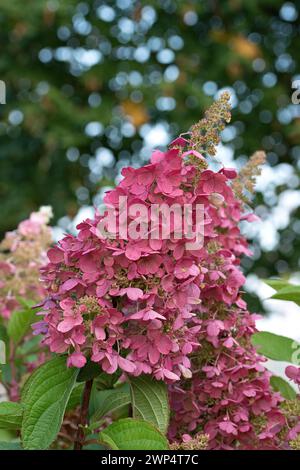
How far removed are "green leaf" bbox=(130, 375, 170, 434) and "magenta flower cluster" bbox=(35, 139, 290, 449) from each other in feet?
0.05

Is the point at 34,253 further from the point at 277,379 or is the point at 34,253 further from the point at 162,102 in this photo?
the point at 162,102

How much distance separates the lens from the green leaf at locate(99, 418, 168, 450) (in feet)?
1.85

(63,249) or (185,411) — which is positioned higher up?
(63,249)

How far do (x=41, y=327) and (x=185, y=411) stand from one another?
16 cm

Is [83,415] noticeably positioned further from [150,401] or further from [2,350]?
[2,350]

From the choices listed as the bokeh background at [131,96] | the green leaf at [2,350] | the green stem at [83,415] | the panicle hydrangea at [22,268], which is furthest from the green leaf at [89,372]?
the bokeh background at [131,96]

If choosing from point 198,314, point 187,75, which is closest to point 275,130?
point 187,75

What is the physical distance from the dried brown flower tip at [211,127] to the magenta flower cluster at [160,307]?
0.01 meters

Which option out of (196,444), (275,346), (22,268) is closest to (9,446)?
(196,444)

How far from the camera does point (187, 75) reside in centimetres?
409

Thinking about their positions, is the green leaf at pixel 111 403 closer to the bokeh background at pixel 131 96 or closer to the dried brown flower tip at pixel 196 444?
the dried brown flower tip at pixel 196 444

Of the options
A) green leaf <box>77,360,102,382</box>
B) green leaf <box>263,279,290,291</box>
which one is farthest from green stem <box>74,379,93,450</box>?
green leaf <box>263,279,290,291</box>

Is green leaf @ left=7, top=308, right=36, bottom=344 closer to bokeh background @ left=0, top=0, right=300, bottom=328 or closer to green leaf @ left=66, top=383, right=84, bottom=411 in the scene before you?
green leaf @ left=66, top=383, right=84, bottom=411

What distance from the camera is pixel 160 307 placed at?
61cm
